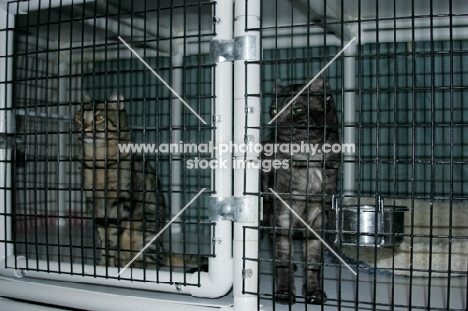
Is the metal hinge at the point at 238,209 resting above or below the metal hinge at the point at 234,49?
below

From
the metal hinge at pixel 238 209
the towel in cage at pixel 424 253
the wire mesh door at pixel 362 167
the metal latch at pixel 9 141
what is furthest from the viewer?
the towel in cage at pixel 424 253

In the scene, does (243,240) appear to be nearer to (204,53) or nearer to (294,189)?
(294,189)

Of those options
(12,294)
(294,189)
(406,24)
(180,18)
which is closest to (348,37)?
(406,24)

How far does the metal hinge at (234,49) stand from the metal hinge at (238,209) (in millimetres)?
435

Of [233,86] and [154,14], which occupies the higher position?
[154,14]

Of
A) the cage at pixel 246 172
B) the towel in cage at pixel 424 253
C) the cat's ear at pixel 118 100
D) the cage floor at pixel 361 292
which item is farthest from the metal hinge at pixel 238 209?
the towel in cage at pixel 424 253

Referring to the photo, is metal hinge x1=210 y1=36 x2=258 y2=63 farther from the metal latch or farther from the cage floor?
the metal latch

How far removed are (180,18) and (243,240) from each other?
5.33 ft

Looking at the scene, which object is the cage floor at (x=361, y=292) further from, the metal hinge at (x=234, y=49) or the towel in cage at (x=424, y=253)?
the metal hinge at (x=234, y=49)

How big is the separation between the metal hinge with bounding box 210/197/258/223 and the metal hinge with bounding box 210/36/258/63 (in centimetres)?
44

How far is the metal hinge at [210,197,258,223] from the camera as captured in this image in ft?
4.78

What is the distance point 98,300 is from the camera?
5.38 ft

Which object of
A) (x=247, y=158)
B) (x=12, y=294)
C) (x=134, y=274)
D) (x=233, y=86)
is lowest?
(x=12, y=294)

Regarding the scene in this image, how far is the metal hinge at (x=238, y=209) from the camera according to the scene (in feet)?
4.78
